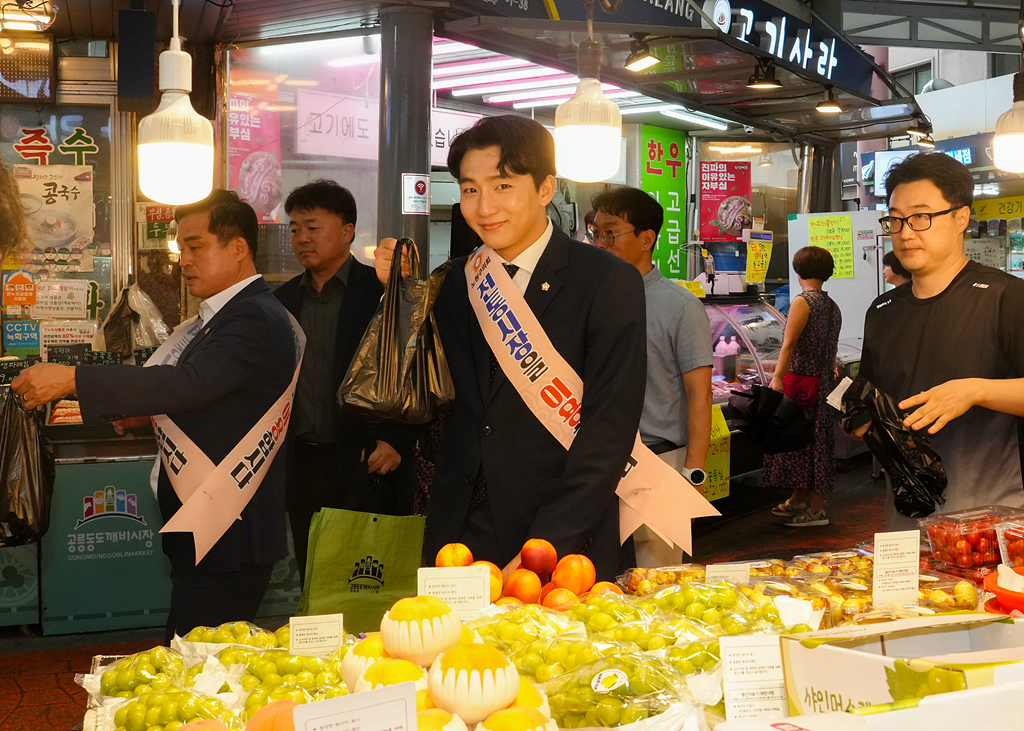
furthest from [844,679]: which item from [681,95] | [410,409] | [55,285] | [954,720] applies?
[681,95]

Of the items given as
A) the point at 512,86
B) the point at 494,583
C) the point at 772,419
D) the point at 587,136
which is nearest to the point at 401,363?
the point at 494,583

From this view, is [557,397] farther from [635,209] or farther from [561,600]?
[635,209]

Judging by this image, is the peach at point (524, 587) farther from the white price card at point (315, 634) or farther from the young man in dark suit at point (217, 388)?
the young man in dark suit at point (217, 388)

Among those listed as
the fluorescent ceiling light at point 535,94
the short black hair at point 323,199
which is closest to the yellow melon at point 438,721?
the short black hair at point 323,199

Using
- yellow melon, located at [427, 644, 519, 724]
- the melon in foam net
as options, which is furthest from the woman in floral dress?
yellow melon, located at [427, 644, 519, 724]

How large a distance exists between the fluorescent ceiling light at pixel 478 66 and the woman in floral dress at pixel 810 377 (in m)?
2.54

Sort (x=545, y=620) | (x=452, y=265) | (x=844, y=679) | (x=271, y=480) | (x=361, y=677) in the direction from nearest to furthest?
(x=844, y=679), (x=361, y=677), (x=545, y=620), (x=452, y=265), (x=271, y=480)

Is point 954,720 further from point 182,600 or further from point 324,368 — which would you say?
point 324,368

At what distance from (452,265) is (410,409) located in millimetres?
506

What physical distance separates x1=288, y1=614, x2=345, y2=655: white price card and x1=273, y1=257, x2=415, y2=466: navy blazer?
2.05 metres

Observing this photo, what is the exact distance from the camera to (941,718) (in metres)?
0.96

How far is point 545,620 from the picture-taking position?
5.48 feet

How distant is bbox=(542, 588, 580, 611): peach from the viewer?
6.15 feet

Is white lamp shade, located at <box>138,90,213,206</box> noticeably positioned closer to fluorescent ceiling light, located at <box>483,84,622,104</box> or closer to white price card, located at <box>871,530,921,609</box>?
white price card, located at <box>871,530,921,609</box>
